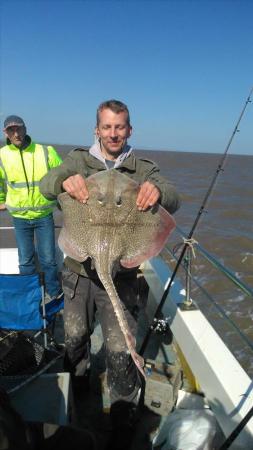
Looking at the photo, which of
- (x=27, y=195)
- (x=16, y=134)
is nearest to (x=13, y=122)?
(x=16, y=134)

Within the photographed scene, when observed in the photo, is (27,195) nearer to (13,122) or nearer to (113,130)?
(13,122)

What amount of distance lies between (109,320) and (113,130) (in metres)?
1.54

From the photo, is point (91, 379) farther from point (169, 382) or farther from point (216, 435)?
point (216, 435)

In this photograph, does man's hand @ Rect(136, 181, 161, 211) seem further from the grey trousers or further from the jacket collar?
the grey trousers

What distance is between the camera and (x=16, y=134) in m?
5.00

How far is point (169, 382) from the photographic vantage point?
11.2 ft

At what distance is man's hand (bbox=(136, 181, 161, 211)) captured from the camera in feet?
7.48

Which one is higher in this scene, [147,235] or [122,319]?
[147,235]

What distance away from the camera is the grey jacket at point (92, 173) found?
101 inches

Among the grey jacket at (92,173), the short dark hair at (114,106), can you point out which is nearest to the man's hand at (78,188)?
the grey jacket at (92,173)

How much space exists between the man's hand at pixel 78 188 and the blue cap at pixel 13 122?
9.76 feet

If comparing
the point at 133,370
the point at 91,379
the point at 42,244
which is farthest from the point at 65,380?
the point at 42,244

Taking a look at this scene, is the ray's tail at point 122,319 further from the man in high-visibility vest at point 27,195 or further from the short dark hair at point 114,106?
the man in high-visibility vest at point 27,195

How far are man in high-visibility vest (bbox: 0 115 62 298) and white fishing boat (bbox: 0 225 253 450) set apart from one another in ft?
5.11
